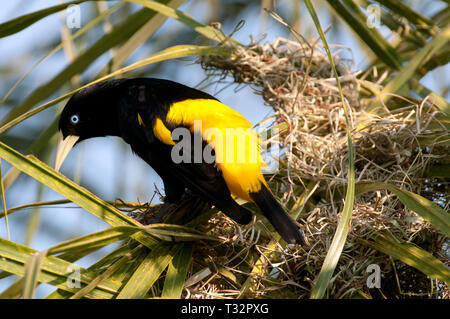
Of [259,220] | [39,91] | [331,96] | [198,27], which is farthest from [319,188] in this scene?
[39,91]

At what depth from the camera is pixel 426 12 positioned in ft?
9.26

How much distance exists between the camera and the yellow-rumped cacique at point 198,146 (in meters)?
2.01

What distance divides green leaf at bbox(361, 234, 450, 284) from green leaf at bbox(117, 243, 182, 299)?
693 mm

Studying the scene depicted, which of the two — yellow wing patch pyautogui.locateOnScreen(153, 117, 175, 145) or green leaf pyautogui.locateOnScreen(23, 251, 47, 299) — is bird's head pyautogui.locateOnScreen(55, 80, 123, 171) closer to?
yellow wing patch pyautogui.locateOnScreen(153, 117, 175, 145)

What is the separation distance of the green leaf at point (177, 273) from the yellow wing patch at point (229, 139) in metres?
0.39

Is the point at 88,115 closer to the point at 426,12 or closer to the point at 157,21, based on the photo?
the point at 157,21

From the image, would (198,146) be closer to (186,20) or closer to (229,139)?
(229,139)

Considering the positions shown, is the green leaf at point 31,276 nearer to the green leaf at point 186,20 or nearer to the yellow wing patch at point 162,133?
the yellow wing patch at point 162,133

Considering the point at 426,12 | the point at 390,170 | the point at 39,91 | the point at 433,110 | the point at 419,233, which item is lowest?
the point at 419,233

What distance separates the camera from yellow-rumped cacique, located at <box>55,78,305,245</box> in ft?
6.58

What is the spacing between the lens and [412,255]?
1.72 meters

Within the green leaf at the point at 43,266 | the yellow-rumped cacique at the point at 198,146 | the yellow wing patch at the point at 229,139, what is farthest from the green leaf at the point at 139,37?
the green leaf at the point at 43,266

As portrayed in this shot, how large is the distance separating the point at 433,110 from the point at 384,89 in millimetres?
272

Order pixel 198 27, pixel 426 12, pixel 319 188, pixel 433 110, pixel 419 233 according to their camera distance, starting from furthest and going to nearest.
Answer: pixel 426 12, pixel 198 27, pixel 433 110, pixel 319 188, pixel 419 233
